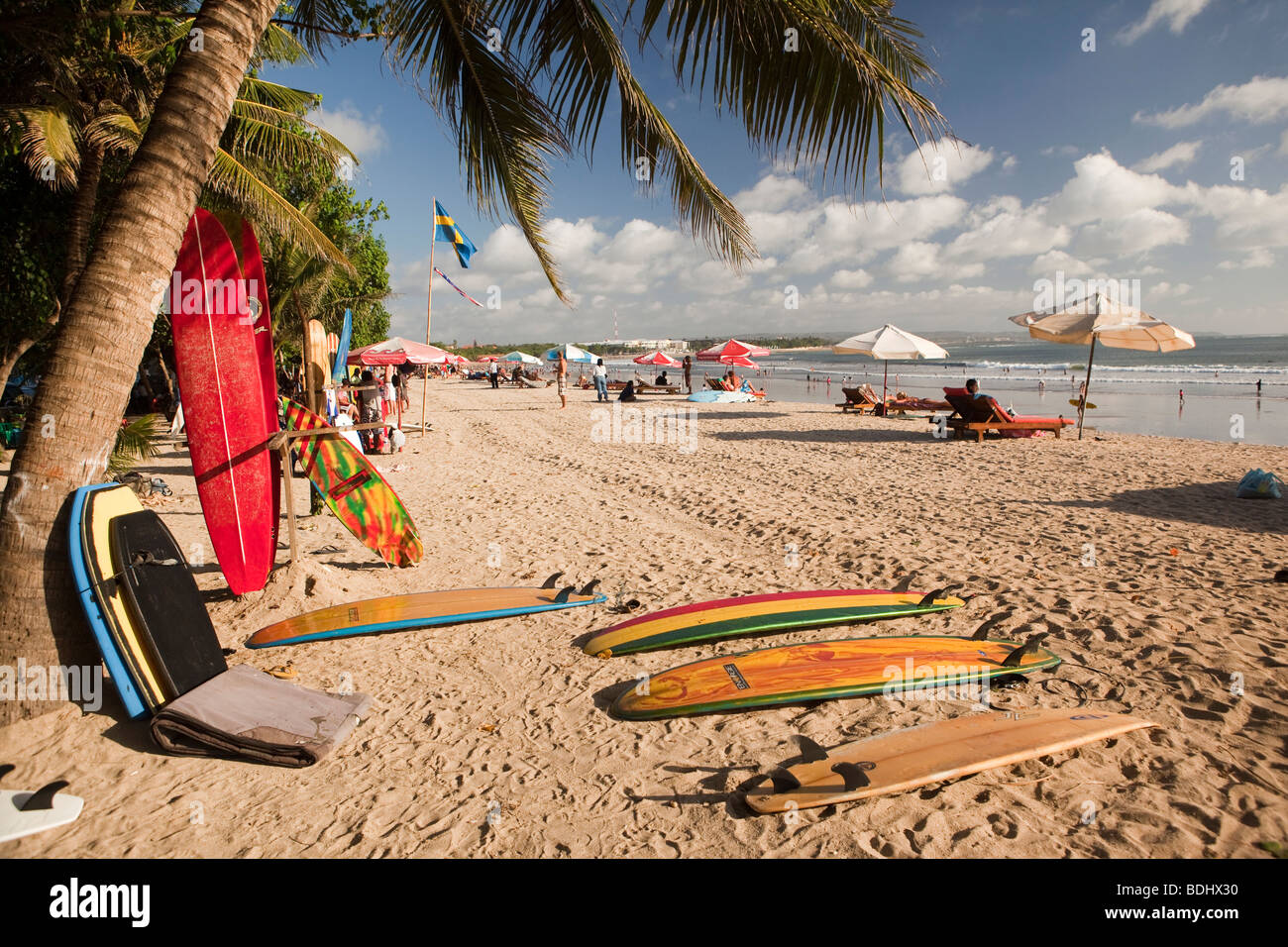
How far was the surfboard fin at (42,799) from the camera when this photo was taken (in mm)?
2385

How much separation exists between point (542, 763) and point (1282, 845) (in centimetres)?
276

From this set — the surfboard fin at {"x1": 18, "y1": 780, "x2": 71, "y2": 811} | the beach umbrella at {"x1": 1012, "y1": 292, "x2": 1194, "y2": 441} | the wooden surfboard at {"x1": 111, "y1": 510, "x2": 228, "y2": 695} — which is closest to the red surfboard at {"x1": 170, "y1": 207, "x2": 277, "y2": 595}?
the wooden surfboard at {"x1": 111, "y1": 510, "x2": 228, "y2": 695}

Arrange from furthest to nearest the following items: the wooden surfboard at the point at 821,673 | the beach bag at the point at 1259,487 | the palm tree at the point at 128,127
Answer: the beach bag at the point at 1259,487 < the palm tree at the point at 128,127 < the wooden surfboard at the point at 821,673

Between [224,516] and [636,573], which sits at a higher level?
[224,516]

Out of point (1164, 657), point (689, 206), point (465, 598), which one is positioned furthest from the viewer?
point (465, 598)

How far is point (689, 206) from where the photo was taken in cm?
428

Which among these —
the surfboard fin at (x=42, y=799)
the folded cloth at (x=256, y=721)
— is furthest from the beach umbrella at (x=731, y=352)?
the surfboard fin at (x=42, y=799)

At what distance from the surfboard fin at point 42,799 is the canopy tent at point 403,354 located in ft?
41.7

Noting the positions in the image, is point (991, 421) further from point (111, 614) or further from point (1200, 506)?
point (111, 614)

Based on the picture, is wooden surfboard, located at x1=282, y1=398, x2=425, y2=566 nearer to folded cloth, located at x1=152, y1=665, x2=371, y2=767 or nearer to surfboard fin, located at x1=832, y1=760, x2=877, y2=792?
folded cloth, located at x1=152, y1=665, x2=371, y2=767

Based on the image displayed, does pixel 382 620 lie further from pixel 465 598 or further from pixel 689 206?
pixel 689 206

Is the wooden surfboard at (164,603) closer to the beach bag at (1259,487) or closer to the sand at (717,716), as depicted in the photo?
the sand at (717,716)

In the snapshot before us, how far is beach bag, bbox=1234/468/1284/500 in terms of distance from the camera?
719 cm
